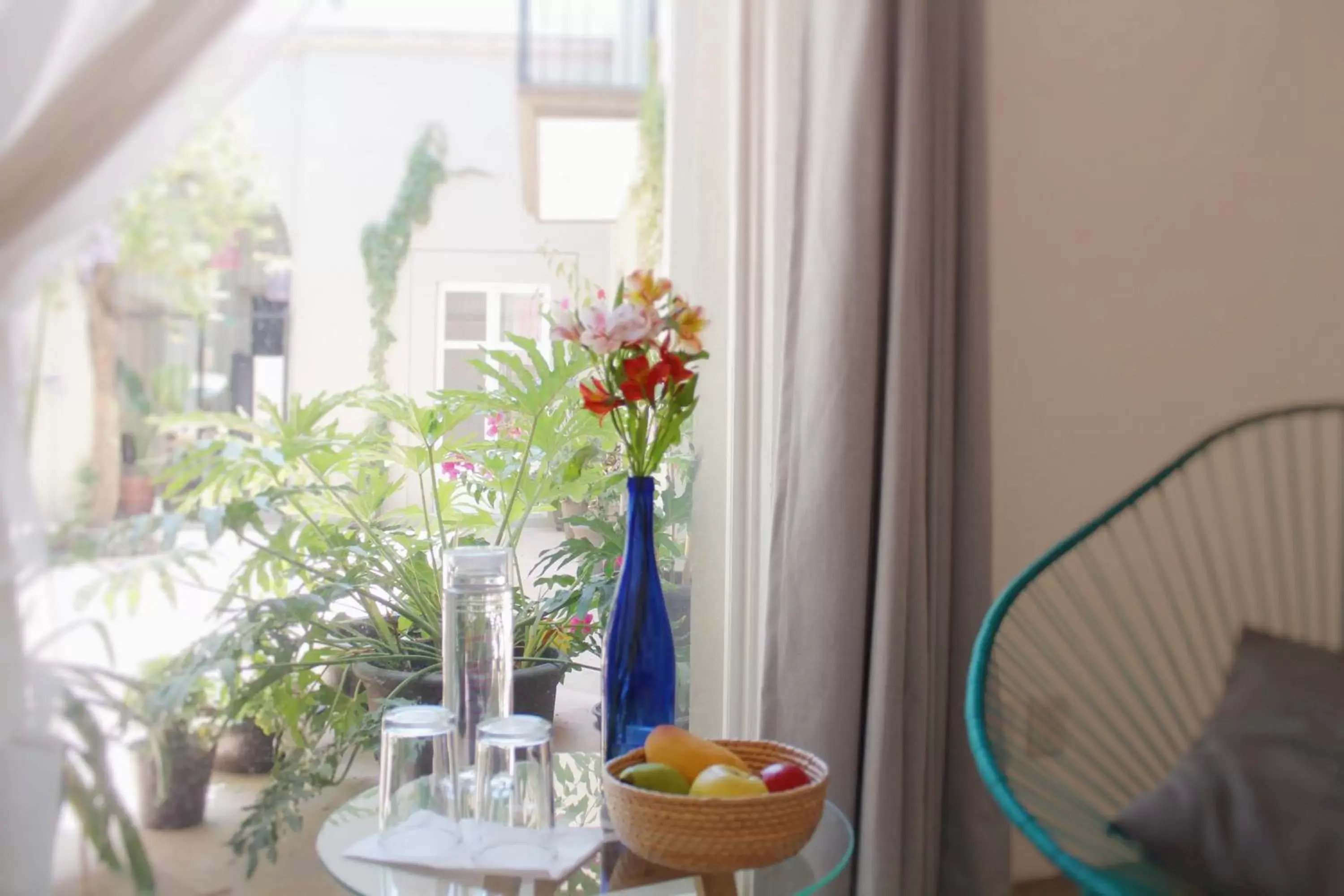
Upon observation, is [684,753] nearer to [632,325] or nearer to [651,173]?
[632,325]

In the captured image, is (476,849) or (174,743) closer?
(476,849)

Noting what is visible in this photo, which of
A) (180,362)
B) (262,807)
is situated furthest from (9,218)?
(262,807)

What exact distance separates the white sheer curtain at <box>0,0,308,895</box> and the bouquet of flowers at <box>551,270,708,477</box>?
1.68 ft

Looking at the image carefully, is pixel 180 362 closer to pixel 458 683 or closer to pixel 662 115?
pixel 458 683

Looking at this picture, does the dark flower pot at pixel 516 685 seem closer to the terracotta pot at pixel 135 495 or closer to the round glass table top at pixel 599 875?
the round glass table top at pixel 599 875

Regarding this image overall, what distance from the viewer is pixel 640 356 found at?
1.30 metres

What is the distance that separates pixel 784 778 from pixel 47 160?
103 cm

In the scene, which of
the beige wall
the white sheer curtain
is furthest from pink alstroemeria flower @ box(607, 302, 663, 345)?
the beige wall

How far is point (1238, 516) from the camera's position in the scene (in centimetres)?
200

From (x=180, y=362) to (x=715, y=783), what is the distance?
90cm

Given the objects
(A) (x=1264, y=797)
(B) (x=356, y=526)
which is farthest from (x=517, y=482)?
(A) (x=1264, y=797)

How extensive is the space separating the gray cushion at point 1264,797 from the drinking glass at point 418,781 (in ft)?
2.41

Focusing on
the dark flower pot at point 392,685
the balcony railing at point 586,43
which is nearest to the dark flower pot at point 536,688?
the dark flower pot at point 392,685

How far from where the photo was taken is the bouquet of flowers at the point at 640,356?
1276 mm
